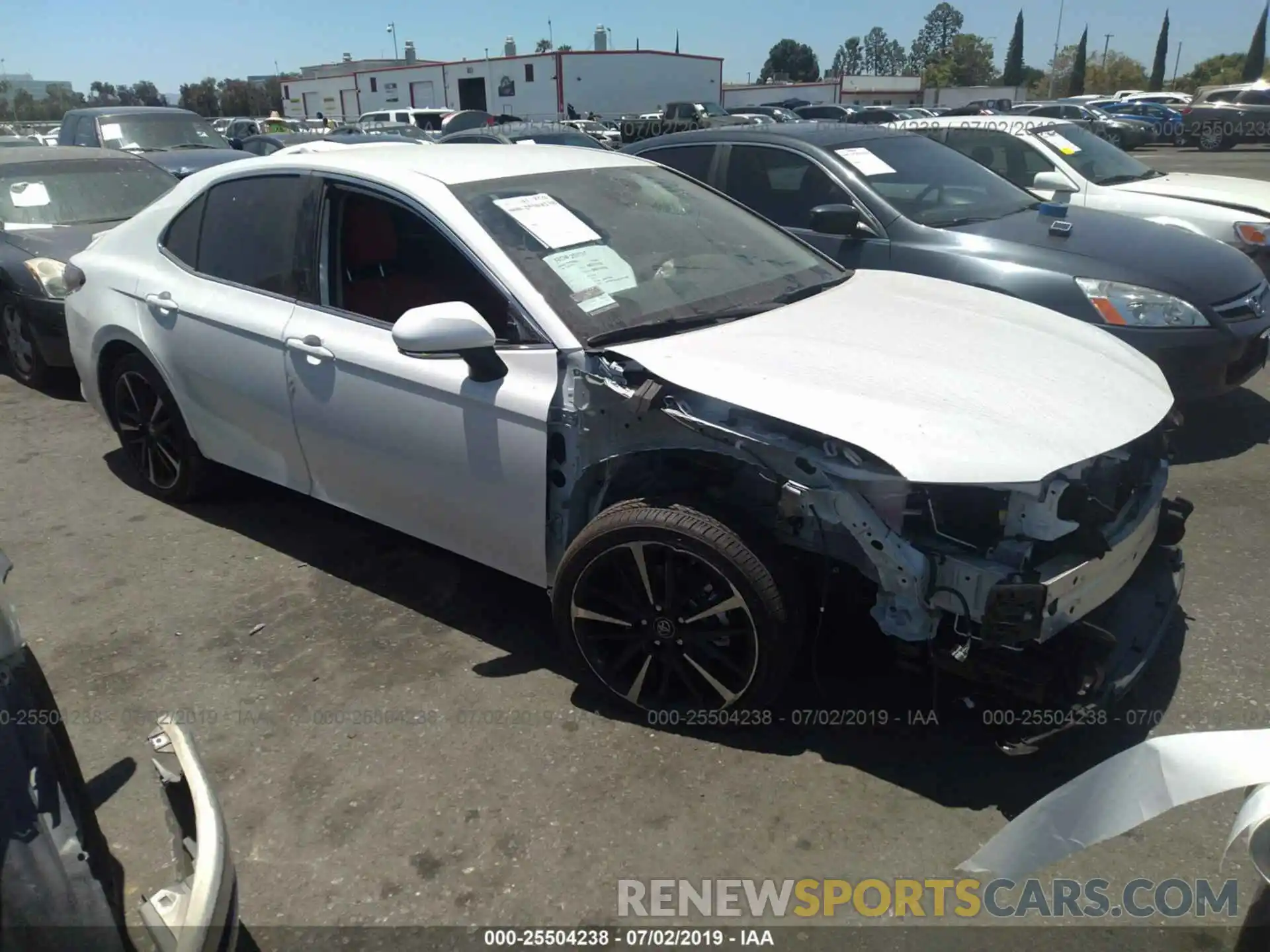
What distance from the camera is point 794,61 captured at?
101 metres

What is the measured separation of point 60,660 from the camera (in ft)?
11.4

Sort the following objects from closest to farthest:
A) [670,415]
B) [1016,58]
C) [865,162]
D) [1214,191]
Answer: [670,415] → [865,162] → [1214,191] → [1016,58]

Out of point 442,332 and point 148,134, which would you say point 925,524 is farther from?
point 148,134

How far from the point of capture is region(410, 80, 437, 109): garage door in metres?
55.9

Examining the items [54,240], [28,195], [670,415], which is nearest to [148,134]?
[28,195]

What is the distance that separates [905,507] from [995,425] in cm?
32

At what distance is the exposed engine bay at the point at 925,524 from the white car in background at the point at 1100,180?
4.96 m

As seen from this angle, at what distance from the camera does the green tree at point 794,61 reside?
101 m

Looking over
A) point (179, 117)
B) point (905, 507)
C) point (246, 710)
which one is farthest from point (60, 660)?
point (179, 117)

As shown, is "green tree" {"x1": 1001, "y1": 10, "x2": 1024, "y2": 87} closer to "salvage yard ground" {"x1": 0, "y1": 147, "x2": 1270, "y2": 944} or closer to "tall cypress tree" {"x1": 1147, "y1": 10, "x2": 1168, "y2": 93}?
"tall cypress tree" {"x1": 1147, "y1": 10, "x2": 1168, "y2": 93}

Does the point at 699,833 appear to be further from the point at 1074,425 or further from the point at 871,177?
Result: the point at 871,177

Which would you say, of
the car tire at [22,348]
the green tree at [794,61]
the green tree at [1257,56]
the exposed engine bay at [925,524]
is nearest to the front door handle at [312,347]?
the exposed engine bay at [925,524]

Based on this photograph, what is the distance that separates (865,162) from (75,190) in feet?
19.5

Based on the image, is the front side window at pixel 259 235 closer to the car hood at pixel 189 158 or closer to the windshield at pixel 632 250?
the windshield at pixel 632 250
